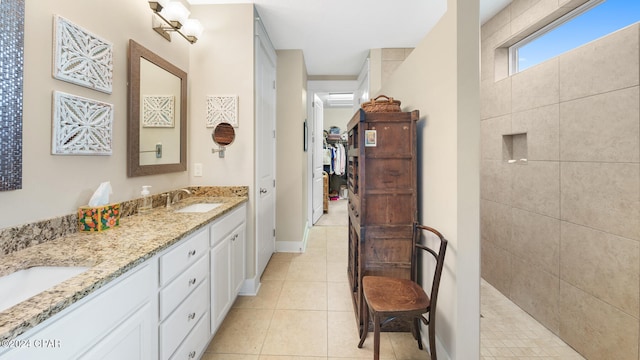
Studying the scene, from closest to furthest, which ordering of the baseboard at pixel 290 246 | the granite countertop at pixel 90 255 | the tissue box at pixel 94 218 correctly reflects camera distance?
the granite countertop at pixel 90 255
the tissue box at pixel 94 218
the baseboard at pixel 290 246

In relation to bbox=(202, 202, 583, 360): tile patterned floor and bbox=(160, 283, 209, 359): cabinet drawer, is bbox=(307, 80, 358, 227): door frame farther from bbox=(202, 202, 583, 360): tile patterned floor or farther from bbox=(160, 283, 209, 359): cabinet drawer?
bbox=(160, 283, 209, 359): cabinet drawer

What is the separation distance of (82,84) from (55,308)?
1190 millimetres

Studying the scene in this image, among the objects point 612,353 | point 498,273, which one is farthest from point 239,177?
point 612,353

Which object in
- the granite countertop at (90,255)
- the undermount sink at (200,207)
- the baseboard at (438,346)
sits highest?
the undermount sink at (200,207)

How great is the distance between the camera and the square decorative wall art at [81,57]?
47.6 inches

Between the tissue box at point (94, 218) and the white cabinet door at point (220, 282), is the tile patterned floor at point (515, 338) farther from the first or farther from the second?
the tissue box at point (94, 218)

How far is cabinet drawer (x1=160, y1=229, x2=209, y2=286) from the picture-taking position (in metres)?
1.16

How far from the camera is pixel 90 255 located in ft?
3.25

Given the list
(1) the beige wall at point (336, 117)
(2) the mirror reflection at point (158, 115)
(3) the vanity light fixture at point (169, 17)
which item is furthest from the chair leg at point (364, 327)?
(1) the beige wall at point (336, 117)

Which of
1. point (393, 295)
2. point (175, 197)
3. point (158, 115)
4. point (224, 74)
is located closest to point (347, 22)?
point (224, 74)

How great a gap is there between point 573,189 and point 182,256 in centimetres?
248

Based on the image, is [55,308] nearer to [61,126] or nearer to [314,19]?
[61,126]

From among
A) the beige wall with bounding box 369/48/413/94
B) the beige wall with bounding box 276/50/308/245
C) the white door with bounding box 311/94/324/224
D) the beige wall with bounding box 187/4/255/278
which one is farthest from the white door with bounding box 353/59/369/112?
the beige wall with bounding box 187/4/255/278

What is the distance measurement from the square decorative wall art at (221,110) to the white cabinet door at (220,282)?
1.12 m
